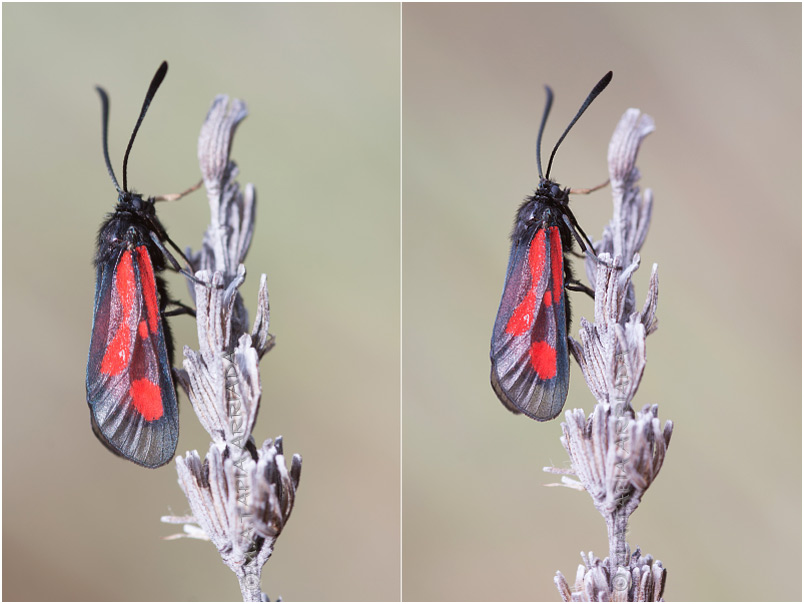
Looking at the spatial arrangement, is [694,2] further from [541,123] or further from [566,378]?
[566,378]

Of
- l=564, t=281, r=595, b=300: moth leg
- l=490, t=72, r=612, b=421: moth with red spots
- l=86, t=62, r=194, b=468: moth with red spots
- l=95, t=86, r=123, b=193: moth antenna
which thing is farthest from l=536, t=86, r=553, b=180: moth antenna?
l=95, t=86, r=123, b=193: moth antenna

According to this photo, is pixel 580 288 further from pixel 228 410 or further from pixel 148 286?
pixel 148 286

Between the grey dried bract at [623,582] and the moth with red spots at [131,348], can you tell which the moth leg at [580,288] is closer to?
the grey dried bract at [623,582]

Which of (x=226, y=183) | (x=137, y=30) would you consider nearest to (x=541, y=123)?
(x=226, y=183)

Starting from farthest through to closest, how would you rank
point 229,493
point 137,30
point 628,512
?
1. point 137,30
2. point 628,512
3. point 229,493

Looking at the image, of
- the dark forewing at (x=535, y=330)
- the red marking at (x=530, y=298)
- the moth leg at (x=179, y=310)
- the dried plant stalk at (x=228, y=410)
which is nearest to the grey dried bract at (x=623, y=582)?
the dark forewing at (x=535, y=330)

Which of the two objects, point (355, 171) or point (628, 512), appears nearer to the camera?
point (628, 512)

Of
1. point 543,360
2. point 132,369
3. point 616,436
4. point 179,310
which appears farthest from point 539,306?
point 132,369

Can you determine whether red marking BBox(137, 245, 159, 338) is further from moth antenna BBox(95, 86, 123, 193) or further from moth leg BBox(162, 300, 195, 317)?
moth antenna BBox(95, 86, 123, 193)
